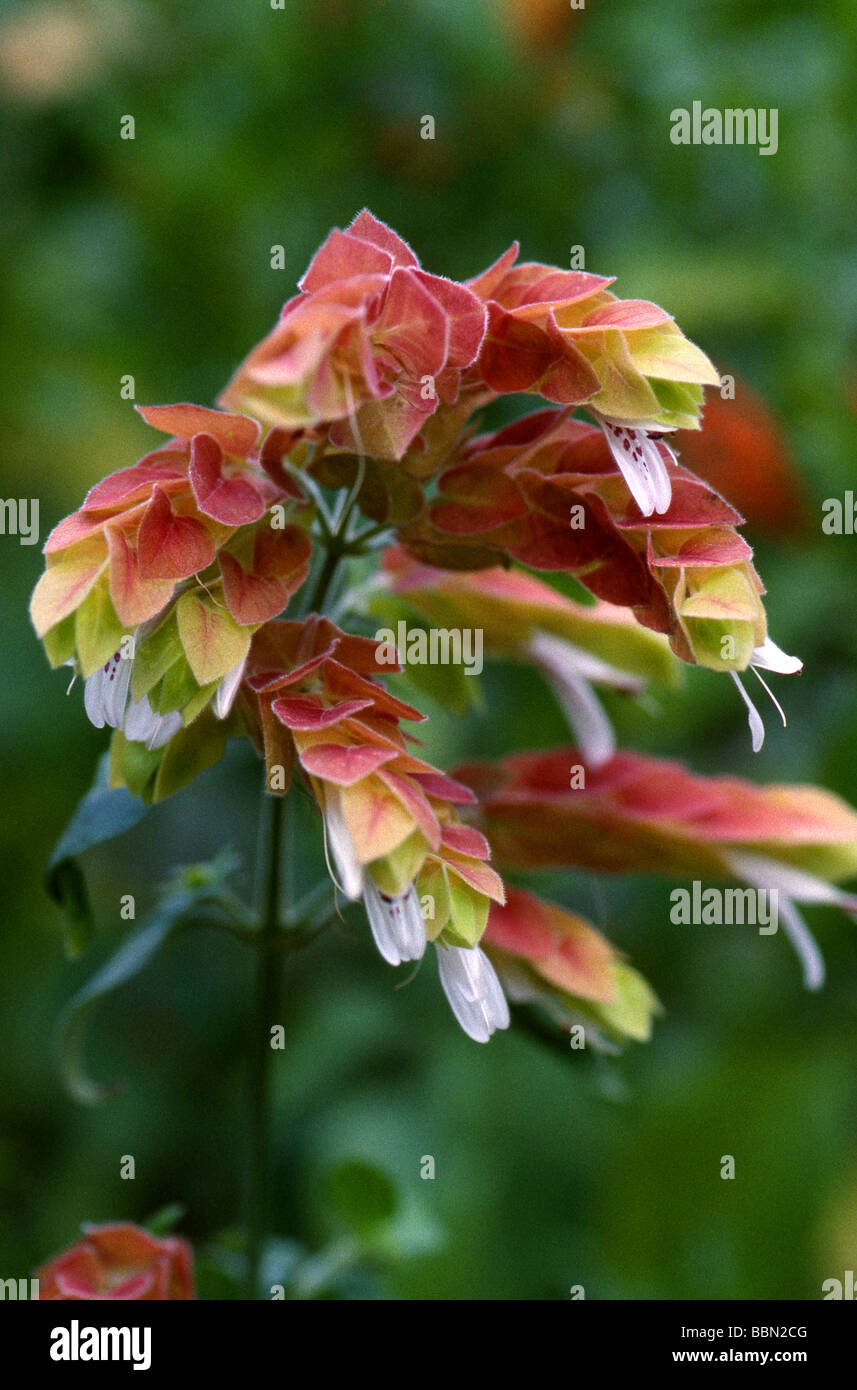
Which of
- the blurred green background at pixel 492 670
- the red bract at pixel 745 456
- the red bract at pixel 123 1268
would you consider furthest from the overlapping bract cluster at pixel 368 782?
the red bract at pixel 745 456

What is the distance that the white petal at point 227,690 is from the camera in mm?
625

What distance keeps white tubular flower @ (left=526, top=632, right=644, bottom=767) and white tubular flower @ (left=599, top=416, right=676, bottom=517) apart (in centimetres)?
28

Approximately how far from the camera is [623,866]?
935 millimetres

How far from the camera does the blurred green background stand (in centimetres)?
165

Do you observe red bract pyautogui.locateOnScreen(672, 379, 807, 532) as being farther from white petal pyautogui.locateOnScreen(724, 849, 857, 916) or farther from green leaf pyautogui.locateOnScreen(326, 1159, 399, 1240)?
green leaf pyautogui.locateOnScreen(326, 1159, 399, 1240)

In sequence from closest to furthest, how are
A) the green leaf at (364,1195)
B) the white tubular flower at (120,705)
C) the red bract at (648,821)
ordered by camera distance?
the white tubular flower at (120,705) → the red bract at (648,821) → the green leaf at (364,1195)

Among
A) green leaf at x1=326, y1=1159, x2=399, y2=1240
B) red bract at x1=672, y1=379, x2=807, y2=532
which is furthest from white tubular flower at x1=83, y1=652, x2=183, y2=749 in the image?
red bract at x1=672, y1=379, x2=807, y2=532

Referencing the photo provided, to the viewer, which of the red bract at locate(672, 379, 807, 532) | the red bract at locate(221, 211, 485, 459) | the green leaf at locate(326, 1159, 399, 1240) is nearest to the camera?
the red bract at locate(221, 211, 485, 459)

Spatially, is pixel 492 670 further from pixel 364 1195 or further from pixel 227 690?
pixel 227 690

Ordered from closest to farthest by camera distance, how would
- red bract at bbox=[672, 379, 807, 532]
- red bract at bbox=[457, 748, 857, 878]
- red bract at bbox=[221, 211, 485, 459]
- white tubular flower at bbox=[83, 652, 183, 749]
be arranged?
red bract at bbox=[221, 211, 485, 459], white tubular flower at bbox=[83, 652, 183, 749], red bract at bbox=[457, 748, 857, 878], red bract at bbox=[672, 379, 807, 532]

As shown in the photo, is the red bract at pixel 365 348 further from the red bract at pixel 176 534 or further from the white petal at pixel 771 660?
the white petal at pixel 771 660

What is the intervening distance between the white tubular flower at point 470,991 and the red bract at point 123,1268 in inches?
12.7

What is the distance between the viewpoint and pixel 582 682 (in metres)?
0.97
